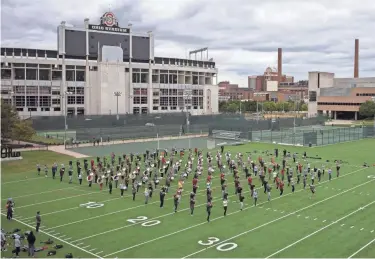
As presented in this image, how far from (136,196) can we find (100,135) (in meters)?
31.5

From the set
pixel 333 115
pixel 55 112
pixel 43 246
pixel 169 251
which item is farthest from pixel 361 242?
pixel 333 115

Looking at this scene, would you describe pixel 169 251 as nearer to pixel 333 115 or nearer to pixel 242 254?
pixel 242 254

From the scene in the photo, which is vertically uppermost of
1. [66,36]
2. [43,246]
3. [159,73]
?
[66,36]

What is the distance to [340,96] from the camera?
378ft

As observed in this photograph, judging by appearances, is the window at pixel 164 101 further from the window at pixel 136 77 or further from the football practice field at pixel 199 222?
the football practice field at pixel 199 222

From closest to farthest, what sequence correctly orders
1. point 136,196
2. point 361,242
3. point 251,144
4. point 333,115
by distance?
point 361,242 → point 136,196 → point 251,144 → point 333,115

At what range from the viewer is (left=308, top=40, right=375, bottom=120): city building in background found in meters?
112

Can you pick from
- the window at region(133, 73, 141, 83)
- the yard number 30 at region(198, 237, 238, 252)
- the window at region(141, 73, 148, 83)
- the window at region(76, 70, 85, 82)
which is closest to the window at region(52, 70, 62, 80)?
the window at region(76, 70, 85, 82)

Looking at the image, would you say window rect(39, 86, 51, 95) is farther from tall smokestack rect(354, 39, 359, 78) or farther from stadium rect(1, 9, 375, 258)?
tall smokestack rect(354, 39, 359, 78)

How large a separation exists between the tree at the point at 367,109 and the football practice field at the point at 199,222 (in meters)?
77.9

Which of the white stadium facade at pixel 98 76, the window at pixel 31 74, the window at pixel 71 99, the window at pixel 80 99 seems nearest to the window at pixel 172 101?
the white stadium facade at pixel 98 76

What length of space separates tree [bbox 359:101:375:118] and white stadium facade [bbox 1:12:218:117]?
119 ft

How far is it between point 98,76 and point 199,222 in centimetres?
7659

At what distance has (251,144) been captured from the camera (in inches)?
2180
